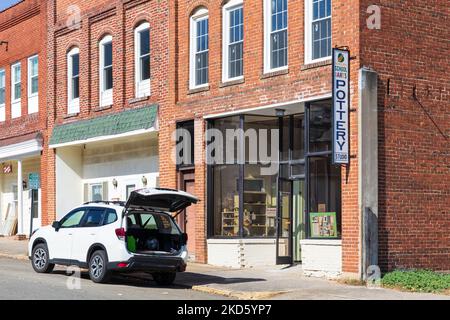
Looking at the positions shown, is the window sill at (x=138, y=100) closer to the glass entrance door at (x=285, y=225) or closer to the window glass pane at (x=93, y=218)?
the glass entrance door at (x=285, y=225)

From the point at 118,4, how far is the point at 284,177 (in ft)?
27.8

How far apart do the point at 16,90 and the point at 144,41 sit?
8695 mm

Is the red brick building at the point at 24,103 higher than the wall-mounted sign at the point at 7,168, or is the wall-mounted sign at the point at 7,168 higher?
the red brick building at the point at 24,103

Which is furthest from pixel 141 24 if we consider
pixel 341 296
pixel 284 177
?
pixel 341 296

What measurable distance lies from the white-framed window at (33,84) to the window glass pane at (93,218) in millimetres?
13136

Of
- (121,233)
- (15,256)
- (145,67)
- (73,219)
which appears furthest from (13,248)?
(121,233)

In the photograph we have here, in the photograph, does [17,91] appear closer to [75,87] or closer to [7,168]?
[7,168]

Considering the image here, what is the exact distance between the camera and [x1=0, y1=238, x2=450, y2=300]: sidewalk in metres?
15.2

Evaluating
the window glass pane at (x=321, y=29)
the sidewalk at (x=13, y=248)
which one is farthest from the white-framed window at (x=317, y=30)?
the sidewalk at (x=13, y=248)

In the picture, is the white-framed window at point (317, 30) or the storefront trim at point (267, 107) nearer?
the storefront trim at point (267, 107)

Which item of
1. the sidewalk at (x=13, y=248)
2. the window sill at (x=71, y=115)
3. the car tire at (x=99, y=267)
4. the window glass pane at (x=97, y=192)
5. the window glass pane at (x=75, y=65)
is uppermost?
the window glass pane at (x=75, y=65)

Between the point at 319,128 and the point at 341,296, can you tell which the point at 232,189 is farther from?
the point at 341,296

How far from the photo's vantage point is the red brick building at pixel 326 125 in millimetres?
16969

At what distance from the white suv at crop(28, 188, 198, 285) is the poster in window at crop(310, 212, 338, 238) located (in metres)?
2.87
